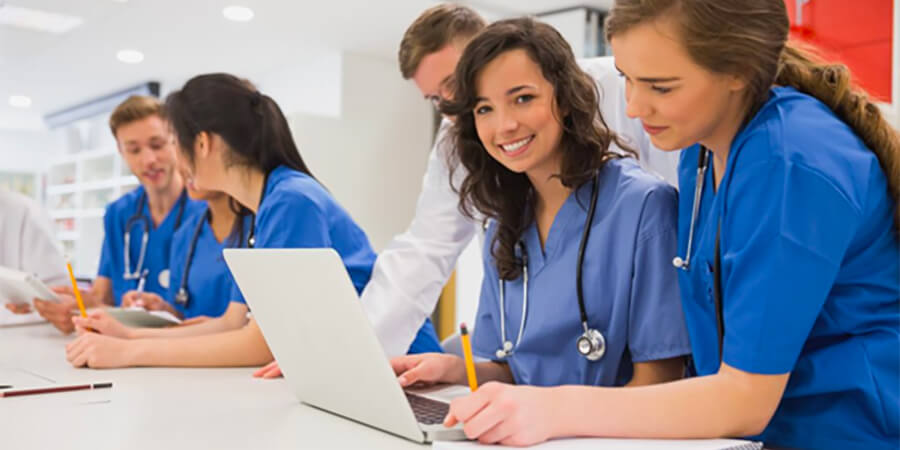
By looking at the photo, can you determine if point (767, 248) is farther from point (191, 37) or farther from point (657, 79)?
point (191, 37)

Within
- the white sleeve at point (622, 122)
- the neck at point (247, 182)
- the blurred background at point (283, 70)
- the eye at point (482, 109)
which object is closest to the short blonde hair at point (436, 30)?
Result: the white sleeve at point (622, 122)

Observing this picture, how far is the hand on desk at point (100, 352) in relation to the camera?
1.54 m

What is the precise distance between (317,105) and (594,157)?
456 cm

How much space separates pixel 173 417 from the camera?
3.56 feet

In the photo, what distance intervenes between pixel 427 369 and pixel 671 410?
0.51 meters

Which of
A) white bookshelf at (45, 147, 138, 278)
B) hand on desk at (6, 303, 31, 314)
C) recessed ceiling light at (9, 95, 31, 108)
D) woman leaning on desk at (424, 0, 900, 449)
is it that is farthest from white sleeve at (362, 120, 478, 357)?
recessed ceiling light at (9, 95, 31, 108)

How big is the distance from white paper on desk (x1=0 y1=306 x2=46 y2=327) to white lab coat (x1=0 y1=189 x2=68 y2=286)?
1.25 ft

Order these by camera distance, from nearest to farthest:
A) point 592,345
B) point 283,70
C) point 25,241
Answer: point 592,345, point 25,241, point 283,70

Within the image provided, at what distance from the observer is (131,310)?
6.61ft

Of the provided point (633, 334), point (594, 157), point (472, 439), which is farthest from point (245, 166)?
point (472, 439)

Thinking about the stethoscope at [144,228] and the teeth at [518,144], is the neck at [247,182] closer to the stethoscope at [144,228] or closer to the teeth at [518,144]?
the teeth at [518,144]

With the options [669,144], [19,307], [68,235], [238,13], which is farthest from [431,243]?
[68,235]

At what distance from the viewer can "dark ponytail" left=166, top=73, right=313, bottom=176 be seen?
1.84 metres

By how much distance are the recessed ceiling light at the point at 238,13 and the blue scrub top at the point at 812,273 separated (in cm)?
412
